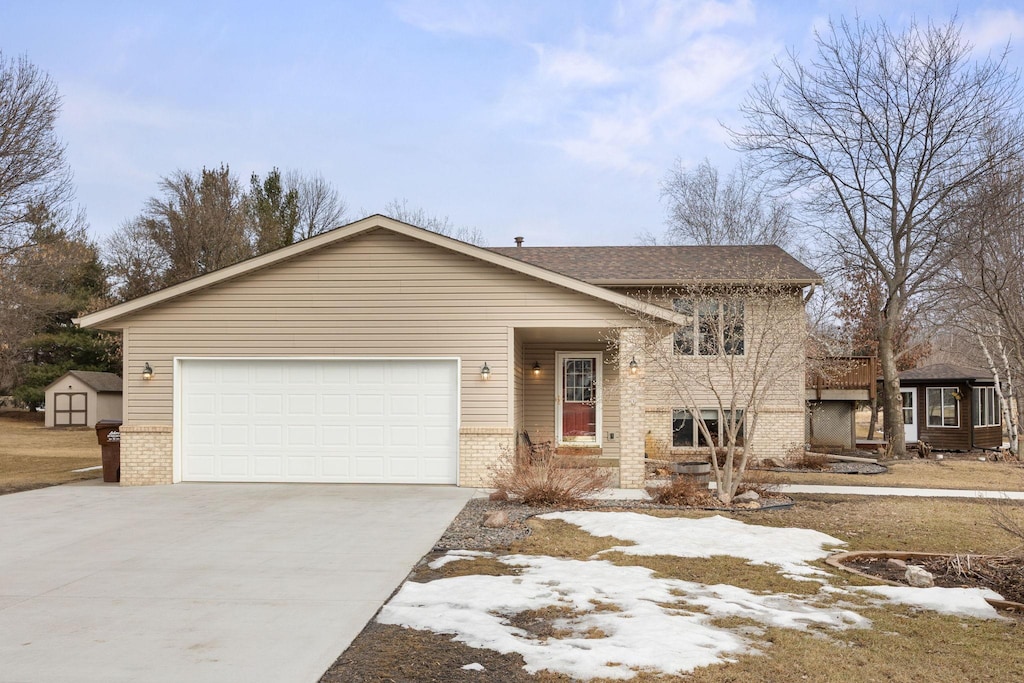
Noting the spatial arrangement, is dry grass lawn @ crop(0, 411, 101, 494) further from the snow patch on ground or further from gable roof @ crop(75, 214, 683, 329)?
the snow patch on ground

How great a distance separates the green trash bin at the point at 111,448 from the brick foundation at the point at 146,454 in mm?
506

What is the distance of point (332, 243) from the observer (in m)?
14.4

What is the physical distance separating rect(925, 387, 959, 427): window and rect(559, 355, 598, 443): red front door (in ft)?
52.5

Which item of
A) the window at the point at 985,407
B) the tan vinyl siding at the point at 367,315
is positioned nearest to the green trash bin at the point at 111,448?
the tan vinyl siding at the point at 367,315

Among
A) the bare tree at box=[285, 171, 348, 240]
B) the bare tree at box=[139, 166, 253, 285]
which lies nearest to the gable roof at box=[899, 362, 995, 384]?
the bare tree at box=[139, 166, 253, 285]

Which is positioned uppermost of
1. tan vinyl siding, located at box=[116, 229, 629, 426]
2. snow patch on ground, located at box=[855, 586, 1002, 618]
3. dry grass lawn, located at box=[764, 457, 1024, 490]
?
tan vinyl siding, located at box=[116, 229, 629, 426]

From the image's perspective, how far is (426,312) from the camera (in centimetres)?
1430

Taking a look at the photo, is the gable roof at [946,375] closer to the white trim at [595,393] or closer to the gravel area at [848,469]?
the gravel area at [848,469]

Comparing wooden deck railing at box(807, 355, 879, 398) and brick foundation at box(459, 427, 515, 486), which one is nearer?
brick foundation at box(459, 427, 515, 486)

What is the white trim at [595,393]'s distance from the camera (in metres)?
18.4

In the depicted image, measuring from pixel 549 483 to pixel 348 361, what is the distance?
457cm

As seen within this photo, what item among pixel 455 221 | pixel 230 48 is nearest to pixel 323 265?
pixel 230 48

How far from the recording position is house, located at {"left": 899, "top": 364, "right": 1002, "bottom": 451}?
2744 centimetres

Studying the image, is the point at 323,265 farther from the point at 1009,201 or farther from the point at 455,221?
the point at 455,221
